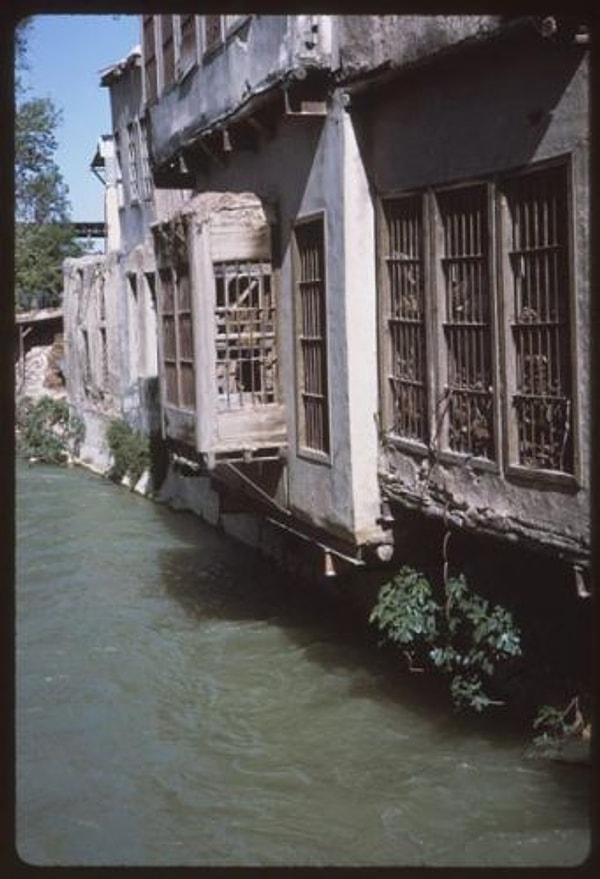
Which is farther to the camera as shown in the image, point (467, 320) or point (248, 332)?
point (248, 332)

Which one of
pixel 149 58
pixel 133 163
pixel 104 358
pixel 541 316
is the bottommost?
pixel 104 358

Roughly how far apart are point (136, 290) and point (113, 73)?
4660 millimetres

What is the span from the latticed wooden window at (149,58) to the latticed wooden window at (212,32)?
264 cm

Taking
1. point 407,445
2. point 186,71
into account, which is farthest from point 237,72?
point 407,445

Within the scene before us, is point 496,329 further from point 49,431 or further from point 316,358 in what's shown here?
point 49,431

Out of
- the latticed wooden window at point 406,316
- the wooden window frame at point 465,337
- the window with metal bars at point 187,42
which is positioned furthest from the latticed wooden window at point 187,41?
the wooden window frame at point 465,337

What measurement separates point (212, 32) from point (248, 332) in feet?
9.63

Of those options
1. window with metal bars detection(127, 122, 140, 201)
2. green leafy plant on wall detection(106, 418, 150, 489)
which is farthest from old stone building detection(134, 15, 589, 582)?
window with metal bars detection(127, 122, 140, 201)

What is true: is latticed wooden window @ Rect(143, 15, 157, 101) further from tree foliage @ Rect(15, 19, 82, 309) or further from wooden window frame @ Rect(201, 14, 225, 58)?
tree foliage @ Rect(15, 19, 82, 309)

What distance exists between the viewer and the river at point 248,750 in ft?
22.7

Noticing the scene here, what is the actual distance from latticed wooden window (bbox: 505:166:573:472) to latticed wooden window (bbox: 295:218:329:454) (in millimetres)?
2718

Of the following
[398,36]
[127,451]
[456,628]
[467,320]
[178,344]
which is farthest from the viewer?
[127,451]

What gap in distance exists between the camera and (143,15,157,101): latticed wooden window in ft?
46.5

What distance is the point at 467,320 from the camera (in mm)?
7809
